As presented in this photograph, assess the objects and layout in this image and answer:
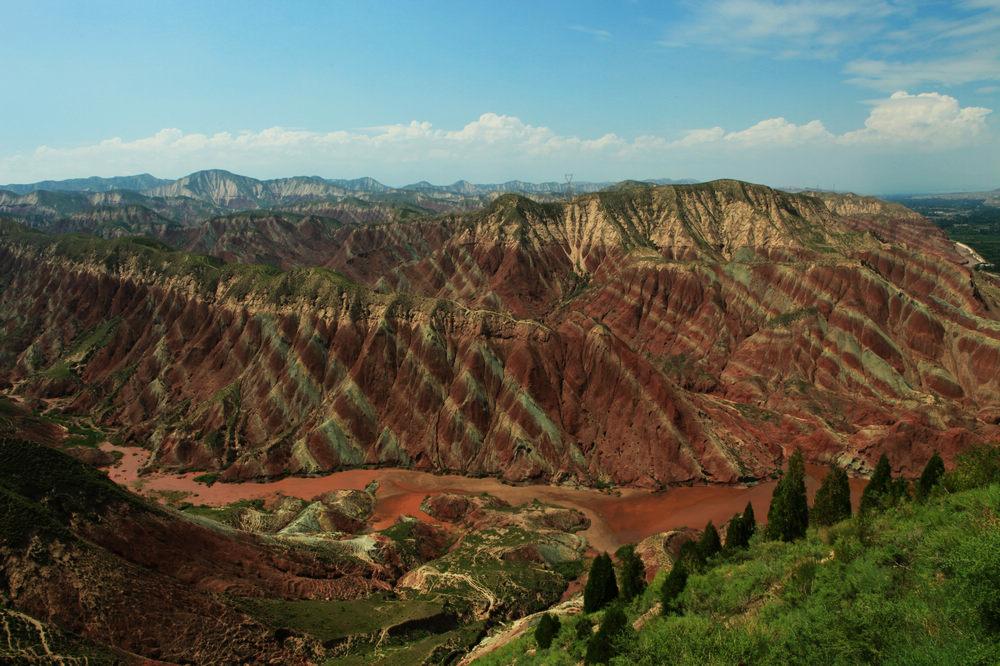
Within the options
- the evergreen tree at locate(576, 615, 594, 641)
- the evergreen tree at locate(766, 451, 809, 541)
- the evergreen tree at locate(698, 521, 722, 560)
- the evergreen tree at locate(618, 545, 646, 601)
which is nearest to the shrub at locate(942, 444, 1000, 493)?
the evergreen tree at locate(766, 451, 809, 541)

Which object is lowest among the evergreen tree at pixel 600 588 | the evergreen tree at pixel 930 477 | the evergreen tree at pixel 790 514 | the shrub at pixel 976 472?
the evergreen tree at pixel 600 588

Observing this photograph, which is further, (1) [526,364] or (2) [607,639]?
(1) [526,364]

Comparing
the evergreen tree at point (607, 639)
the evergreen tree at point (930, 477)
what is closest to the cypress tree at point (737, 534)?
the evergreen tree at point (930, 477)

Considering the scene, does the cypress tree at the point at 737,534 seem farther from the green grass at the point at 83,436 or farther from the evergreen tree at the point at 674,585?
the green grass at the point at 83,436

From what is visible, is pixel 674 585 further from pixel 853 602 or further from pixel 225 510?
pixel 225 510

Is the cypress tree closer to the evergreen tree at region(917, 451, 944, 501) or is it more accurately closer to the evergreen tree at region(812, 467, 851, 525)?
the evergreen tree at region(812, 467, 851, 525)

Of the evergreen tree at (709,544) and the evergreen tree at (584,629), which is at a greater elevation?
the evergreen tree at (709,544)

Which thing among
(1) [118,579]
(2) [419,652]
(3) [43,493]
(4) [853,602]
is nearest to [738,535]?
(4) [853,602]

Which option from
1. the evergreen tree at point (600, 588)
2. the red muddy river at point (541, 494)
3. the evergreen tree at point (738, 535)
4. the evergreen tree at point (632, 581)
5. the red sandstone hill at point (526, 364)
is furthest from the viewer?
the red sandstone hill at point (526, 364)
